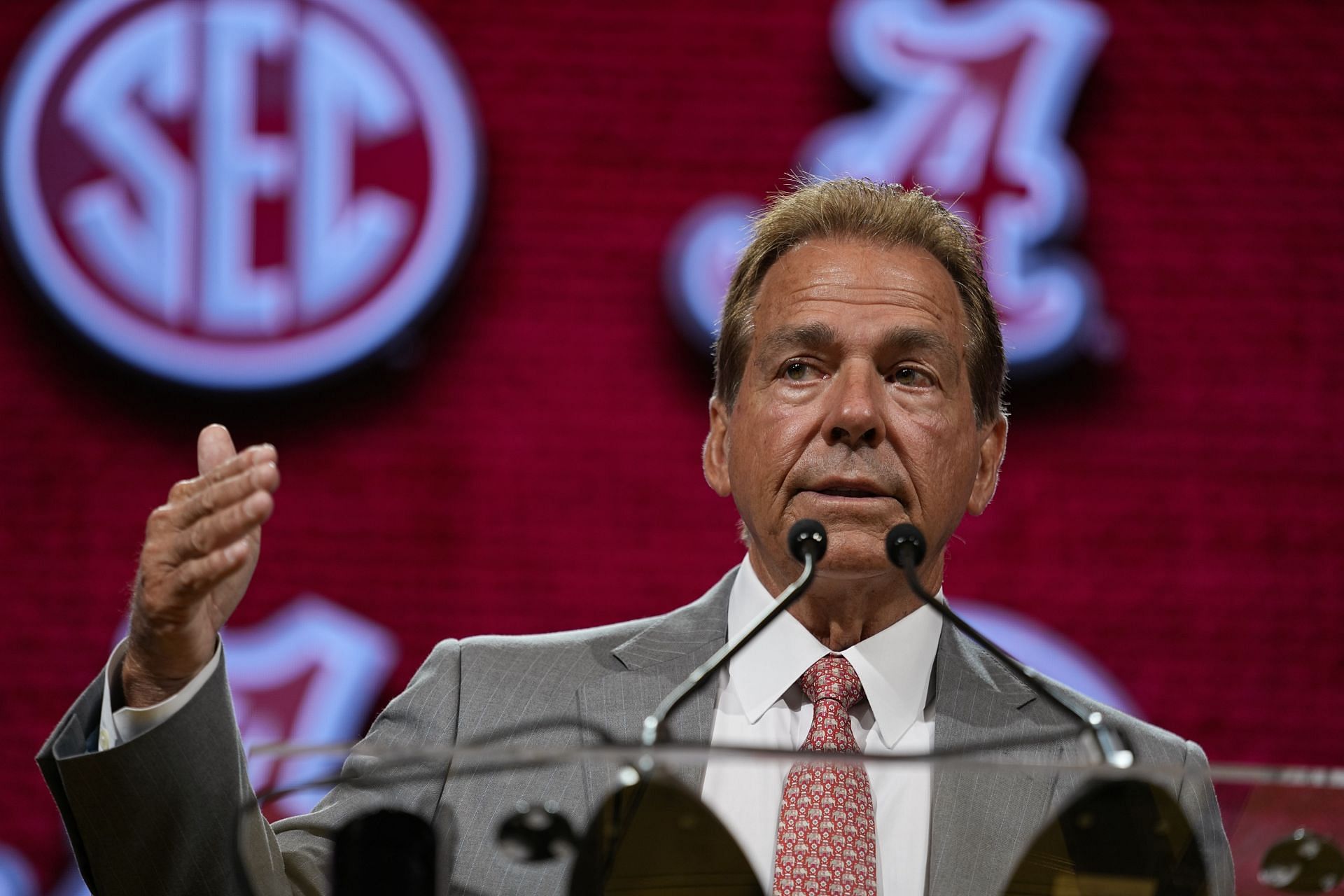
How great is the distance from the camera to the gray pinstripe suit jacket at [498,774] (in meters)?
1.13

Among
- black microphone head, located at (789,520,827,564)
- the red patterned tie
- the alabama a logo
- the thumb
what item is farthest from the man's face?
the alabama a logo

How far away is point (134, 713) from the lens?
1409 mm

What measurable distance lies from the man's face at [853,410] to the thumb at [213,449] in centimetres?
68

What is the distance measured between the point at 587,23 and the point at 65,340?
1.32 meters

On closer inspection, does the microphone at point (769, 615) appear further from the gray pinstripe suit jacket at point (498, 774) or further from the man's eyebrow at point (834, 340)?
the man's eyebrow at point (834, 340)

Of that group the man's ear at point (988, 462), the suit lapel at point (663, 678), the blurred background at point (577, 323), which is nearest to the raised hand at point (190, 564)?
the suit lapel at point (663, 678)

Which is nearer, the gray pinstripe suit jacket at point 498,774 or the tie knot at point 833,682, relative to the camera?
the gray pinstripe suit jacket at point 498,774

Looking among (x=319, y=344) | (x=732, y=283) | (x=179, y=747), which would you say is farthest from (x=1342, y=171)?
(x=179, y=747)

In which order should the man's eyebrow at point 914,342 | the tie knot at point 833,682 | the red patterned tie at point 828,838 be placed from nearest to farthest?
the red patterned tie at point 828,838 < the tie knot at point 833,682 < the man's eyebrow at point 914,342

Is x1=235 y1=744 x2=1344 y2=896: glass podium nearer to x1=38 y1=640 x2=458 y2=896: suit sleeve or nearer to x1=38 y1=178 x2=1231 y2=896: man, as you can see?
x1=38 y1=178 x2=1231 y2=896: man

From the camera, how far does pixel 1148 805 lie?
1.14 m

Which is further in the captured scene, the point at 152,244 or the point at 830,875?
the point at 152,244

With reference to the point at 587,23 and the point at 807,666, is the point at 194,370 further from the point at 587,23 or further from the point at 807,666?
the point at 807,666

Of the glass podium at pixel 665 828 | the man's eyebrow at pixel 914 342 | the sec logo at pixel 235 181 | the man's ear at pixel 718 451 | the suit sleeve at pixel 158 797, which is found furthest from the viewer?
the sec logo at pixel 235 181
